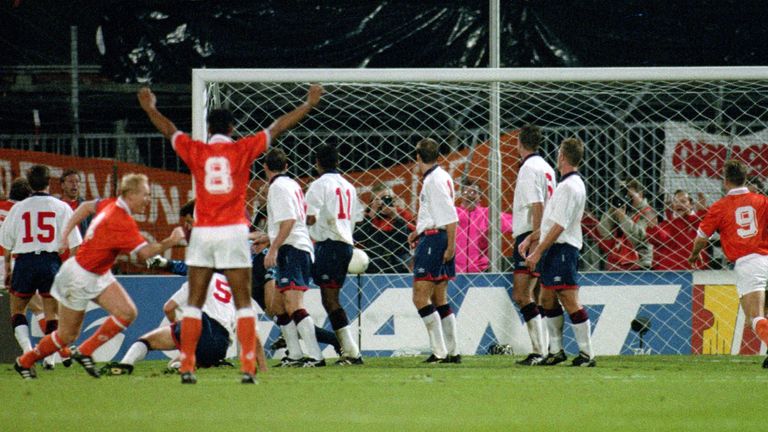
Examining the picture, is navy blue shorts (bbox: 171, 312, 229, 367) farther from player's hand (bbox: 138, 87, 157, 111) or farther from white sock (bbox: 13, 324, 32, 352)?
player's hand (bbox: 138, 87, 157, 111)

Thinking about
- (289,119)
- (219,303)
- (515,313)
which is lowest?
(515,313)

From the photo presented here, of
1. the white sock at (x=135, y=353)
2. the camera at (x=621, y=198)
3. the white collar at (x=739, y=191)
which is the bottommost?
the white sock at (x=135, y=353)

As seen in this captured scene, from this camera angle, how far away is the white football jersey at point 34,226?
1162 cm

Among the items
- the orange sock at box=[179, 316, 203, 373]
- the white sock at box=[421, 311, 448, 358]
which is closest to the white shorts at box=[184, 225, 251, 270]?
the orange sock at box=[179, 316, 203, 373]

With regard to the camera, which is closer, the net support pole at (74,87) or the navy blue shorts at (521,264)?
the navy blue shorts at (521,264)

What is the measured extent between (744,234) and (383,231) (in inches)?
169

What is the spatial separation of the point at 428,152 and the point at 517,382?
3.11m

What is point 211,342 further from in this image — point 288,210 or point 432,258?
point 432,258

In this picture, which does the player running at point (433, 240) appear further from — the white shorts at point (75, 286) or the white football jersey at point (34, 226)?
the white football jersey at point (34, 226)

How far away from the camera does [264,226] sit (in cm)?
1323

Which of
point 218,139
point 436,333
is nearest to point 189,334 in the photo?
point 218,139

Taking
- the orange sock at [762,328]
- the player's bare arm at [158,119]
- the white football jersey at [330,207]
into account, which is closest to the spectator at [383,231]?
the white football jersey at [330,207]

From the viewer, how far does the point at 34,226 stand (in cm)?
1166

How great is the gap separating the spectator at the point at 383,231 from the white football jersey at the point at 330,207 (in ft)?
7.27
